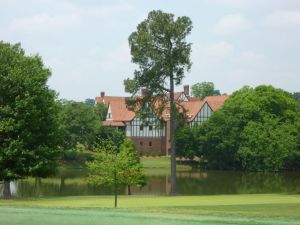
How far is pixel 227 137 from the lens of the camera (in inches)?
3223

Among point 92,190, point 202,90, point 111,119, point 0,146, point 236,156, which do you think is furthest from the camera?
point 202,90

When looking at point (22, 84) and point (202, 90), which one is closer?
point (22, 84)

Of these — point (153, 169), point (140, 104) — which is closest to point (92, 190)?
point (140, 104)

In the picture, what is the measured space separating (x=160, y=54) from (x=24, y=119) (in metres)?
13.9

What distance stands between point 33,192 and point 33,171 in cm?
912

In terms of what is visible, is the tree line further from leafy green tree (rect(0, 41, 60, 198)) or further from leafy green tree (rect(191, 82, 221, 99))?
leafy green tree (rect(191, 82, 221, 99))

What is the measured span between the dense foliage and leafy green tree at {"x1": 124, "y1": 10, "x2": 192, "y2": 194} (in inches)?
1295

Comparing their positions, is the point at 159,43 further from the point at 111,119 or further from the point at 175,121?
the point at 111,119

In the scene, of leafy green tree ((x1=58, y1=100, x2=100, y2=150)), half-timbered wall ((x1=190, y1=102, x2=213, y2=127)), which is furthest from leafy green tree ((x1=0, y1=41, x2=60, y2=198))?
half-timbered wall ((x1=190, y1=102, x2=213, y2=127))

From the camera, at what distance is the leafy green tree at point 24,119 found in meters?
32.8

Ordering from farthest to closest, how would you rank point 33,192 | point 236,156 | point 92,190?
point 236,156
point 92,190
point 33,192

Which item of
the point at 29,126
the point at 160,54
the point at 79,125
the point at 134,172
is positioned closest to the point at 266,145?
the point at 79,125

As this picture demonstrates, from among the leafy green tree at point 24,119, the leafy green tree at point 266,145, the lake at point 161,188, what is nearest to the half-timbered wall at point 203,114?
the leafy green tree at point 266,145

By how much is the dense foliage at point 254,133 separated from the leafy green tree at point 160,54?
3290 centimetres
